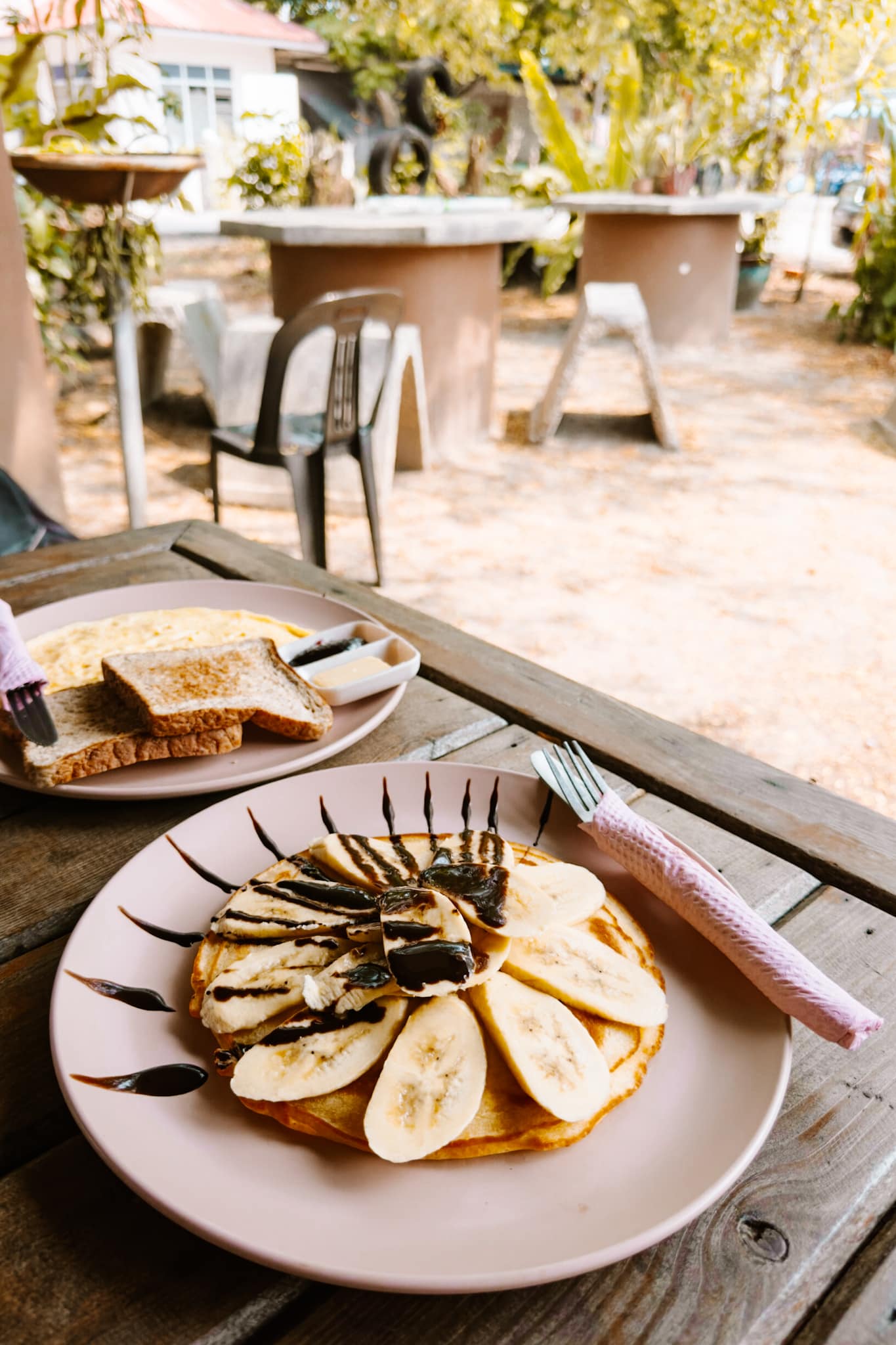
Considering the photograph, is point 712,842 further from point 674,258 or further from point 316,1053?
point 674,258

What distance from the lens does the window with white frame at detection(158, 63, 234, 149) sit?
14.9 meters

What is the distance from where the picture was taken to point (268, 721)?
35.1 inches

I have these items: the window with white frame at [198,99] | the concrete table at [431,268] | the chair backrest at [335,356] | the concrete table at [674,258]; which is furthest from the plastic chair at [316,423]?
the window with white frame at [198,99]

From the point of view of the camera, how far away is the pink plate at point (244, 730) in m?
0.82

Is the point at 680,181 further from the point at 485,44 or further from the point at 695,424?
the point at 485,44

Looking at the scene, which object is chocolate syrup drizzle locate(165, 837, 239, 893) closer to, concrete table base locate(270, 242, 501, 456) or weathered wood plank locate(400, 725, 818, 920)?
weathered wood plank locate(400, 725, 818, 920)

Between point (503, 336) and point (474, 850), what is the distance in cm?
788

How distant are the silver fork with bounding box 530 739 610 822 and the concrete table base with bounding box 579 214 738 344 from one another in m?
7.25

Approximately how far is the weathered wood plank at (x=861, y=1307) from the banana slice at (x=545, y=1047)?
0.47 feet

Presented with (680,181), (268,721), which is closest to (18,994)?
(268,721)

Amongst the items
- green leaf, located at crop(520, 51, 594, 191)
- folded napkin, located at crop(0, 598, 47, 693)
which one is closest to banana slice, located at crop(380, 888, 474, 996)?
folded napkin, located at crop(0, 598, 47, 693)

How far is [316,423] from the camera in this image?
10.9ft

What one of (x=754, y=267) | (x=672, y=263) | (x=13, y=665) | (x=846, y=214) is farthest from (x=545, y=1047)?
(x=846, y=214)

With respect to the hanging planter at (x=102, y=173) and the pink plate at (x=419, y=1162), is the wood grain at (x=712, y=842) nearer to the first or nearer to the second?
the pink plate at (x=419, y=1162)
